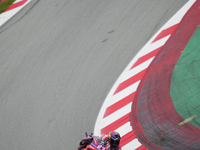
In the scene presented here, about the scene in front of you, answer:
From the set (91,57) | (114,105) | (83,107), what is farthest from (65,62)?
(114,105)

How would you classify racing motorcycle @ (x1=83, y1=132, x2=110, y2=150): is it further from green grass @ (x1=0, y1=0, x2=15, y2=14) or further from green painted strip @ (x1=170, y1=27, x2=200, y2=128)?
green grass @ (x1=0, y1=0, x2=15, y2=14)

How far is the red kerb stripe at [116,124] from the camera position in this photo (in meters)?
6.76

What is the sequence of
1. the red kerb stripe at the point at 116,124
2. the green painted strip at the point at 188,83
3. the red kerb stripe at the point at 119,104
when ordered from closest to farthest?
the green painted strip at the point at 188,83, the red kerb stripe at the point at 116,124, the red kerb stripe at the point at 119,104

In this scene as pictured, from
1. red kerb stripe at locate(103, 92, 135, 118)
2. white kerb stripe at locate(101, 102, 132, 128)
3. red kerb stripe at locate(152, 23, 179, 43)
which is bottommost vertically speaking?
white kerb stripe at locate(101, 102, 132, 128)

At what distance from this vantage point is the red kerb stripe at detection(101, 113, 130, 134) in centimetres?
676

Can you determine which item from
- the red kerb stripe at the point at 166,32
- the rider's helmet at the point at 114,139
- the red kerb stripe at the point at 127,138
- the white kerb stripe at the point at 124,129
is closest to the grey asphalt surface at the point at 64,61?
the red kerb stripe at the point at 166,32

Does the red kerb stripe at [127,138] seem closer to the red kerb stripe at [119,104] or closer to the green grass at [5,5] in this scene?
the red kerb stripe at [119,104]

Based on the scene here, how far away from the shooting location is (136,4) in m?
10.1

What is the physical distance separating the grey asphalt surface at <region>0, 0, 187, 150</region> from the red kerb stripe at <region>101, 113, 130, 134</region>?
1.44 ft

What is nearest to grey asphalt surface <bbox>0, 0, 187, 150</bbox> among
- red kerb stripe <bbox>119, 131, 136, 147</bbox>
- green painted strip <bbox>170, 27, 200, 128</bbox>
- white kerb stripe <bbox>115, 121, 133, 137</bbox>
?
white kerb stripe <bbox>115, 121, 133, 137</bbox>

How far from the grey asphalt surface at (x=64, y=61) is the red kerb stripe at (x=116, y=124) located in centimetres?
44

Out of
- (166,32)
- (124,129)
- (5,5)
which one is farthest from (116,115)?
(5,5)

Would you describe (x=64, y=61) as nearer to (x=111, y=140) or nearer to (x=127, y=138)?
(x=127, y=138)

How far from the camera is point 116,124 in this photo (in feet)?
22.4
